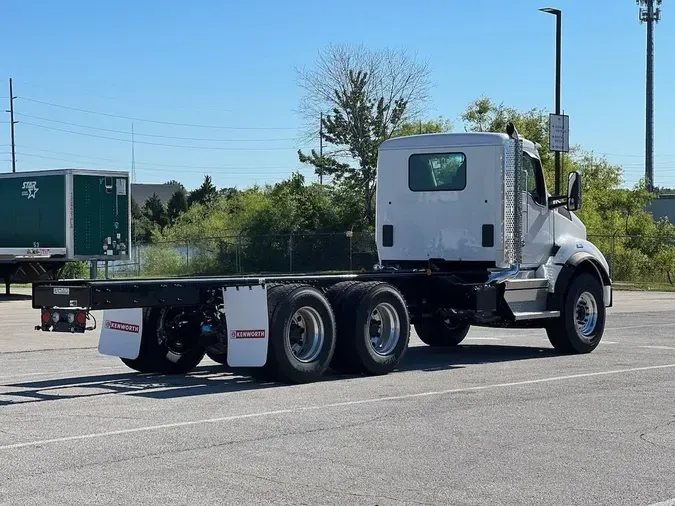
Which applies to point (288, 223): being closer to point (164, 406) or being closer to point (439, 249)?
point (439, 249)

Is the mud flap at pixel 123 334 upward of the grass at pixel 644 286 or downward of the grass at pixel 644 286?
upward

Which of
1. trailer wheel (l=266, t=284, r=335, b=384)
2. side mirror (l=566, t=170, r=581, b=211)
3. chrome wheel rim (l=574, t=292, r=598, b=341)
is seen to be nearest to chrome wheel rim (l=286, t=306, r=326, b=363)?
trailer wheel (l=266, t=284, r=335, b=384)

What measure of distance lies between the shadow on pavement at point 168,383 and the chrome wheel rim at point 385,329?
44cm

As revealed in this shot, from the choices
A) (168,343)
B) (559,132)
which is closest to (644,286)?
(559,132)

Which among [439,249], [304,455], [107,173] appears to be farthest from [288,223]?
[304,455]

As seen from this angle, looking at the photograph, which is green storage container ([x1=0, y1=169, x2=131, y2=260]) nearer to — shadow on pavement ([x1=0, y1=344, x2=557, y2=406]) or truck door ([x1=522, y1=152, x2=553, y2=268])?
shadow on pavement ([x1=0, y1=344, x2=557, y2=406])

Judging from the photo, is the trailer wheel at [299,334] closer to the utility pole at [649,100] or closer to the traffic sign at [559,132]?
the traffic sign at [559,132]

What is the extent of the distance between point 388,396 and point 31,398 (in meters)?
3.78

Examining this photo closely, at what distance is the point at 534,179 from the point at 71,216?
18783 mm

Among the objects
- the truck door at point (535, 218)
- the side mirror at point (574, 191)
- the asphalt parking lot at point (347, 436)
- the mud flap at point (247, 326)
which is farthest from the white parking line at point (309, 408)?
the side mirror at point (574, 191)

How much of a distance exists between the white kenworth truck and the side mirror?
22 mm

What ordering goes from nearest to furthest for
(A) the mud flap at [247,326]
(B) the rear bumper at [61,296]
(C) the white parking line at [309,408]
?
1. (C) the white parking line at [309,408]
2. (B) the rear bumper at [61,296]
3. (A) the mud flap at [247,326]

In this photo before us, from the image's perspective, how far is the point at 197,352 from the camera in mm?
13258

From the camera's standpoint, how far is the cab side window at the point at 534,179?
15281 mm
